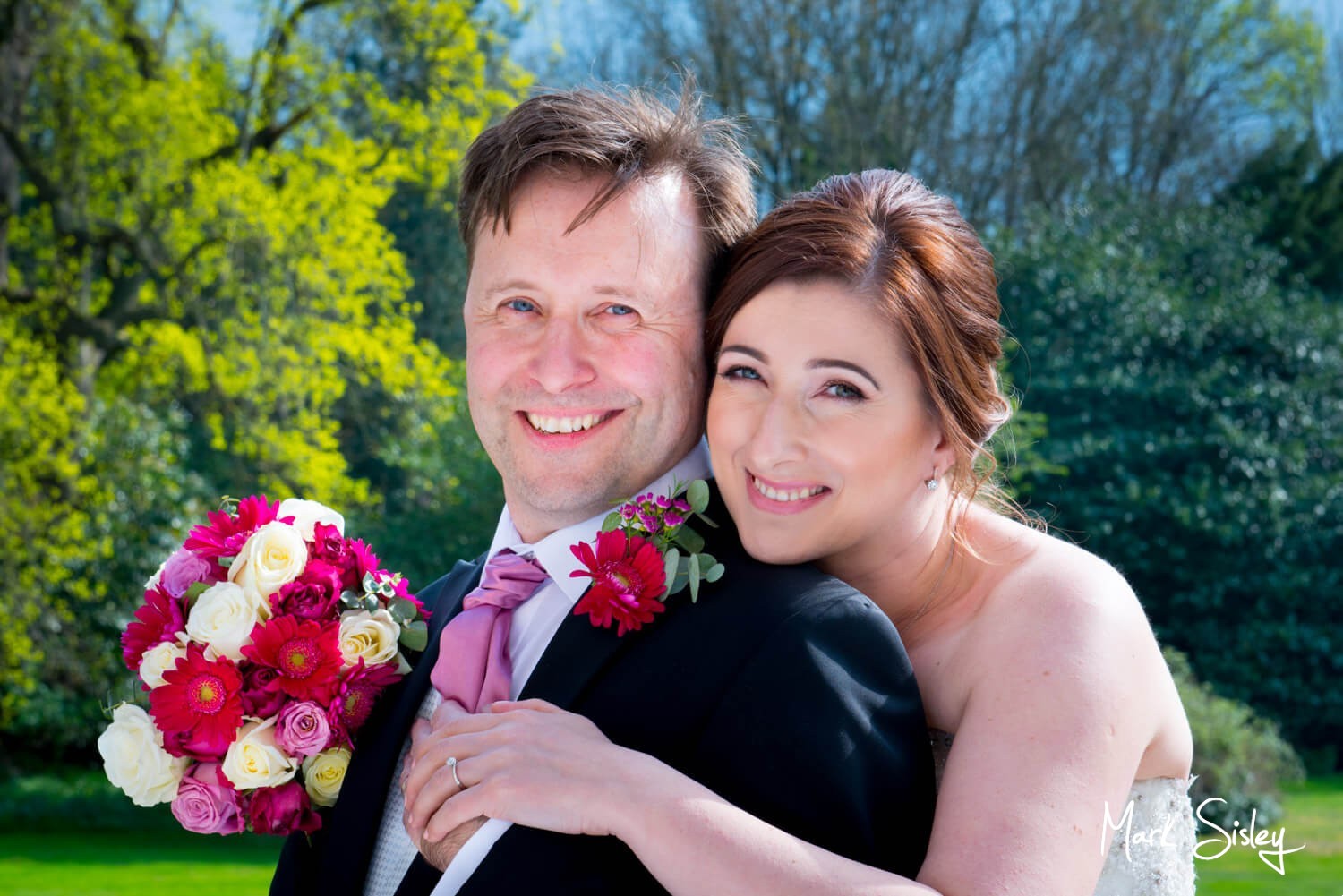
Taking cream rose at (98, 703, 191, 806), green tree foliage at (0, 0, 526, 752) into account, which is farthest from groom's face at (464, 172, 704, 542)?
green tree foliage at (0, 0, 526, 752)

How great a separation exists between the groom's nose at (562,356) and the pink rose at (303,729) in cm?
80

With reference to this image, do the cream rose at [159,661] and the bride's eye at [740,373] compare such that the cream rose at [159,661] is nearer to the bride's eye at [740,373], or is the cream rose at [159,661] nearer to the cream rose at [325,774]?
the cream rose at [325,774]

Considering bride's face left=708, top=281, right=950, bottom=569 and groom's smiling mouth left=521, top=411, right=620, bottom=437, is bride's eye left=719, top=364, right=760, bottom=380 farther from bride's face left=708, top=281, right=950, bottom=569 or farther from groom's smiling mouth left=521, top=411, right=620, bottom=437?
groom's smiling mouth left=521, top=411, right=620, bottom=437

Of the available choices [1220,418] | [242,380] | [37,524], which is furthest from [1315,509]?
[37,524]

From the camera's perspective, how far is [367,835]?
258 cm

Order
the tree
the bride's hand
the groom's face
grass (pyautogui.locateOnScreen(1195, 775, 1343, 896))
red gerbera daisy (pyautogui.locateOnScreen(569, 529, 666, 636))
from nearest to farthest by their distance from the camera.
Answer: the bride's hand < red gerbera daisy (pyautogui.locateOnScreen(569, 529, 666, 636)) < the groom's face < grass (pyautogui.locateOnScreen(1195, 775, 1343, 896)) < the tree

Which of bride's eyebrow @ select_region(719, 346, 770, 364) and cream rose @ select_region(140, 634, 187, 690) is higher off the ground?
bride's eyebrow @ select_region(719, 346, 770, 364)

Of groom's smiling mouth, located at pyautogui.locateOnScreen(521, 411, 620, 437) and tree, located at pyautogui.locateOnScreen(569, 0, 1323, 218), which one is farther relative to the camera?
tree, located at pyautogui.locateOnScreen(569, 0, 1323, 218)

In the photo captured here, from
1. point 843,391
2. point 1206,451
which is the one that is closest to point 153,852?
point 843,391

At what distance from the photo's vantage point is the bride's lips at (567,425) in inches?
109

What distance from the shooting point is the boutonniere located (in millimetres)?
2424

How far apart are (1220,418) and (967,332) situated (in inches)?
548

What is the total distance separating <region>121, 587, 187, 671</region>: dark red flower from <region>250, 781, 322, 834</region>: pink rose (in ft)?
1.26

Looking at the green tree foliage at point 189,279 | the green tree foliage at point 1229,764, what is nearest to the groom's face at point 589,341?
the green tree foliage at point 1229,764
